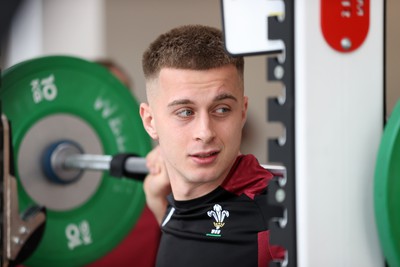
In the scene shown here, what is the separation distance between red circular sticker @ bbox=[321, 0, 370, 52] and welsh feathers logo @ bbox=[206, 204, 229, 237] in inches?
8.6

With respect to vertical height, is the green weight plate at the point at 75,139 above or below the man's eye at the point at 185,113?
below

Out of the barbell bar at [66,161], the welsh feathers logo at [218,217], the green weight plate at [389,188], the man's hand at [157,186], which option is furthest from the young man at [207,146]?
the barbell bar at [66,161]

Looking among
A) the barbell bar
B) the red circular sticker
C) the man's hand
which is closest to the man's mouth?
the red circular sticker

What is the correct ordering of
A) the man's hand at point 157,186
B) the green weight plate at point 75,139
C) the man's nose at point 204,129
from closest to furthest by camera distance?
the man's nose at point 204,129, the man's hand at point 157,186, the green weight plate at point 75,139

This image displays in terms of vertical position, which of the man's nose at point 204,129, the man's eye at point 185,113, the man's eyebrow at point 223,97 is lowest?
the man's nose at point 204,129

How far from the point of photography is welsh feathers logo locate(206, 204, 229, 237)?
0.76 metres

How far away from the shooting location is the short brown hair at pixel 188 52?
0.71 meters

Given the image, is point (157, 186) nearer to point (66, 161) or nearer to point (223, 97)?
point (223, 97)

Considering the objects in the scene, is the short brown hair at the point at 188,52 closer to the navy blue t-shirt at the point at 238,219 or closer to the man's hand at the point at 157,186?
the navy blue t-shirt at the point at 238,219

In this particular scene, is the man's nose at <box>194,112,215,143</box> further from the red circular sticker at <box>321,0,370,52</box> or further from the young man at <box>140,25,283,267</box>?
the red circular sticker at <box>321,0,370,52</box>

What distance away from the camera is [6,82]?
1.37 metres

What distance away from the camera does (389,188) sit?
694 mm

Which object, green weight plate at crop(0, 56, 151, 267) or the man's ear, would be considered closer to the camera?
the man's ear

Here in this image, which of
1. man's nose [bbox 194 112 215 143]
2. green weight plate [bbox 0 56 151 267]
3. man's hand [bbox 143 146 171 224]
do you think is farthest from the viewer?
green weight plate [bbox 0 56 151 267]
